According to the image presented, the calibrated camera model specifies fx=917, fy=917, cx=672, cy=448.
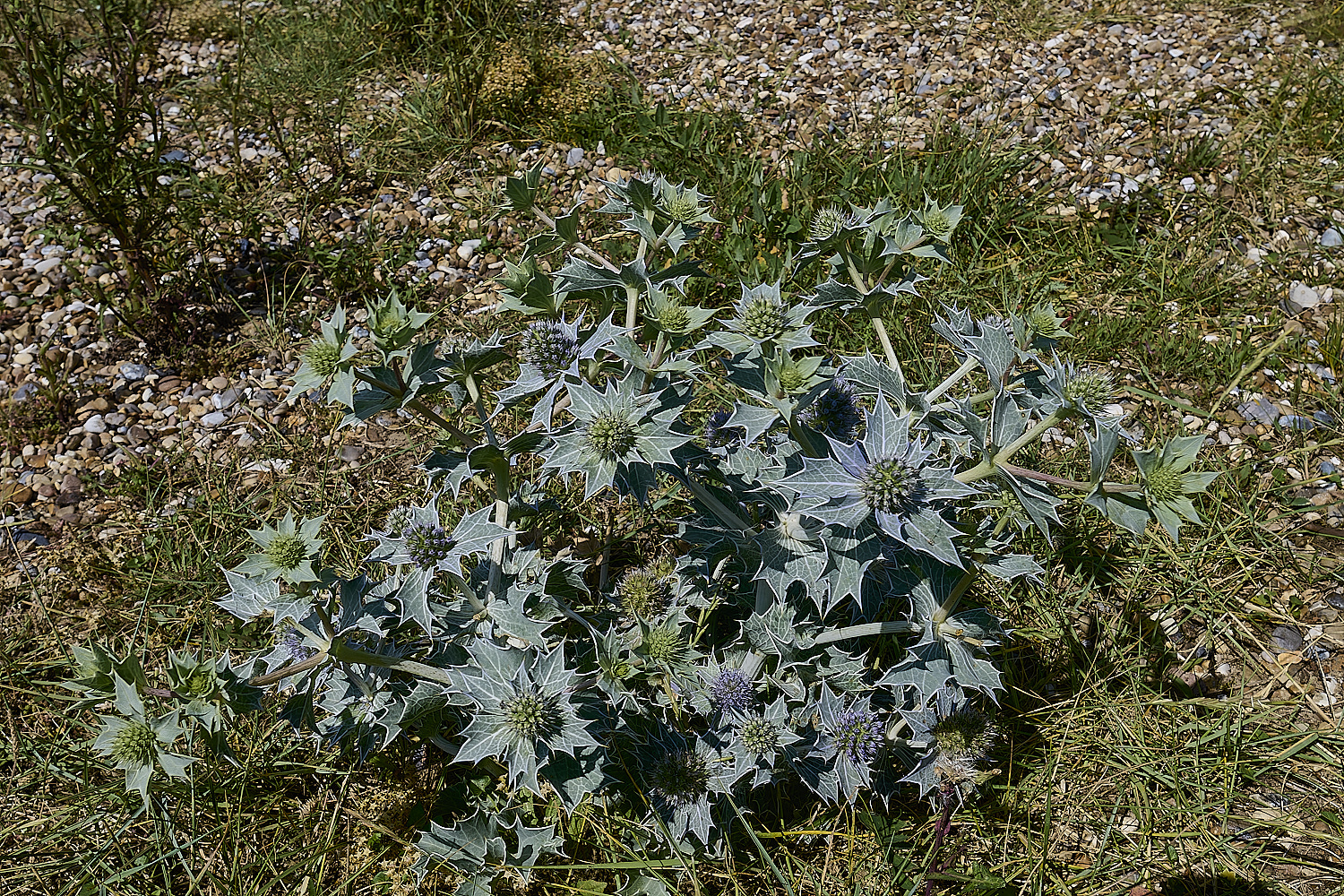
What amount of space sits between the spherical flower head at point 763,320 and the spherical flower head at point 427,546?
2.62 ft

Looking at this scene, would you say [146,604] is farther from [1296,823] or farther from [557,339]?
[1296,823]

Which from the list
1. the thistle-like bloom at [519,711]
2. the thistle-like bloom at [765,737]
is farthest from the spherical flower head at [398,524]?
the thistle-like bloom at [765,737]

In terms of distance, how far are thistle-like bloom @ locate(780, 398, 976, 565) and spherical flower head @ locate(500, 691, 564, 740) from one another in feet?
2.23

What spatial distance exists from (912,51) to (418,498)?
3.40 m

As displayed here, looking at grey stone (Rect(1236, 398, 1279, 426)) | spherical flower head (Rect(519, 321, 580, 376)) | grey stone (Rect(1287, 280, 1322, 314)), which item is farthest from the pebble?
spherical flower head (Rect(519, 321, 580, 376))

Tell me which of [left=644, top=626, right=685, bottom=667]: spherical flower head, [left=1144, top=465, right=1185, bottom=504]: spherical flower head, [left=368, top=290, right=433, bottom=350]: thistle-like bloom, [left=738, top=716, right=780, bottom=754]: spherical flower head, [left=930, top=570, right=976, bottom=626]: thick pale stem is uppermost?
[left=368, top=290, right=433, bottom=350]: thistle-like bloom

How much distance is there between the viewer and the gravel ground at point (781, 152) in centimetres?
339

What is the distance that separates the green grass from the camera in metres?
2.42

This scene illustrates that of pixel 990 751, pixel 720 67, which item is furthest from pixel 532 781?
pixel 720 67

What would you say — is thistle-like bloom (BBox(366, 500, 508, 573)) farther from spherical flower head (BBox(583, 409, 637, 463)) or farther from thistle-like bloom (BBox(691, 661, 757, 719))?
thistle-like bloom (BBox(691, 661, 757, 719))

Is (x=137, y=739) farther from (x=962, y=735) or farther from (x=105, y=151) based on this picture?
(x=105, y=151)

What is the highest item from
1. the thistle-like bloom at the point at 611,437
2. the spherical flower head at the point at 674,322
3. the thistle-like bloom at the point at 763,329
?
the spherical flower head at the point at 674,322

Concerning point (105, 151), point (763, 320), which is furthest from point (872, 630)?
point (105, 151)

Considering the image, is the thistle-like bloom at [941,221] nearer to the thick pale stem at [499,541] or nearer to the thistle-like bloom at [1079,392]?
the thistle-like bloom at [1079,392]
